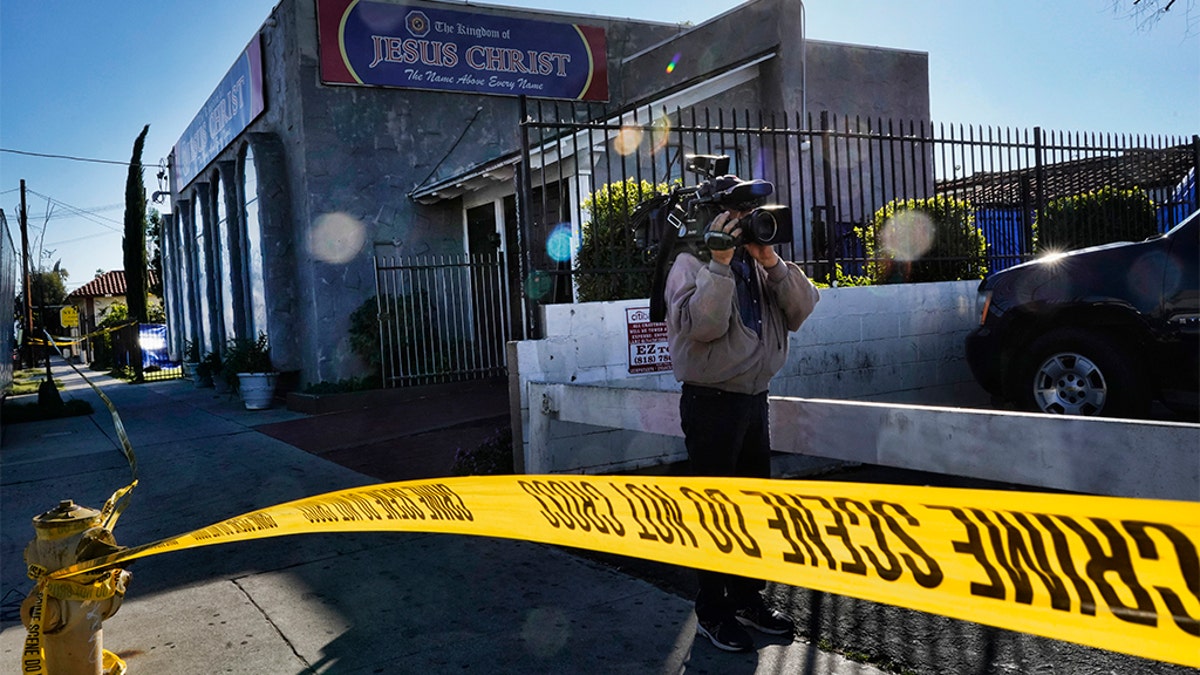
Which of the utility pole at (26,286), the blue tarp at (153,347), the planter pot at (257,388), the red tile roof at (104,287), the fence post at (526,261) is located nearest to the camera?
the fence post at (526,261)

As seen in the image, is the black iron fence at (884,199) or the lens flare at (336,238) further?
the lens flare at (336,238)

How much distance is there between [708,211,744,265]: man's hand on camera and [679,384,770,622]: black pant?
1.74 feet

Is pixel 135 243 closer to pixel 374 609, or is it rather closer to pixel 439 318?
pixel 439 318

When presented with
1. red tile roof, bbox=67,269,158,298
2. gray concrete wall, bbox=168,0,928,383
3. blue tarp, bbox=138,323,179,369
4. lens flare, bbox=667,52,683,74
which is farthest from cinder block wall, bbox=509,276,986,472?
red tile roof, bbox=67,269,158,298

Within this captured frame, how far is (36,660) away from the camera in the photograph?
2729mm

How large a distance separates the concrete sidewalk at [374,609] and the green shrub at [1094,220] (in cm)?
697

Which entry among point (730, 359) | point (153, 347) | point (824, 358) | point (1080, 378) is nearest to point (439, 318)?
point (824, 358)

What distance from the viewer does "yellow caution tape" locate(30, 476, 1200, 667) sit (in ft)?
4.09

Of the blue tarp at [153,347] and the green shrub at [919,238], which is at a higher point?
the green shrub at [919,238]

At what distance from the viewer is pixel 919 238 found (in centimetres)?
824

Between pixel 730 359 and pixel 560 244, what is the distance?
3713 millimetres

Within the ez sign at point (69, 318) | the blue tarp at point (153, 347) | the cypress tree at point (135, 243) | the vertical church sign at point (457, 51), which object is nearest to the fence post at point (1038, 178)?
the vertical church sign at point (457, 51)

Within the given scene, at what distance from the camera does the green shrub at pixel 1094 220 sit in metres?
8.89

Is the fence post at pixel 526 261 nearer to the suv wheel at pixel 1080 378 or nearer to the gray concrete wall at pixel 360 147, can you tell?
the suv wheel at pixel 1080 378
